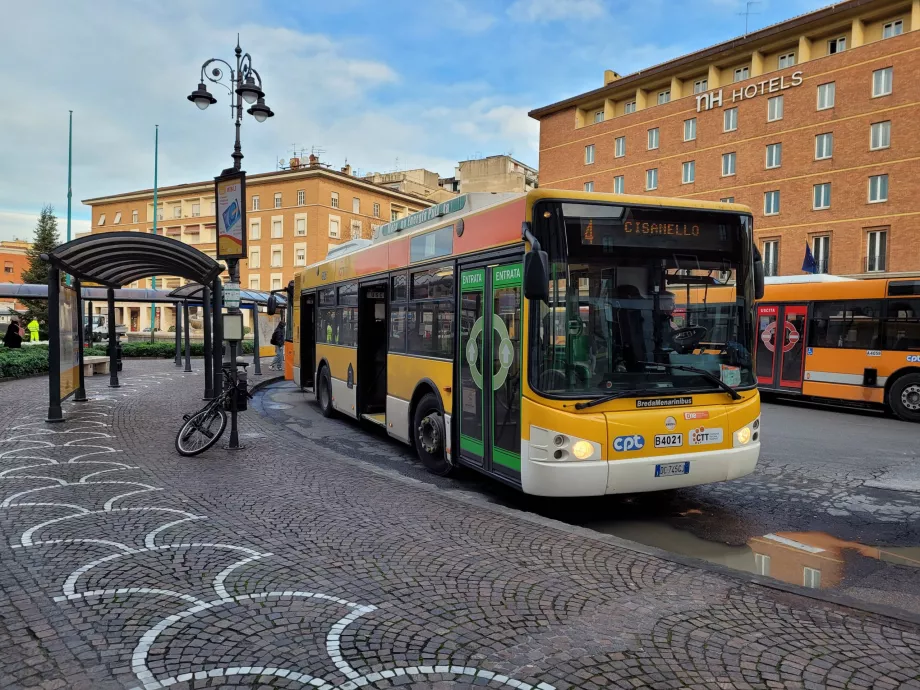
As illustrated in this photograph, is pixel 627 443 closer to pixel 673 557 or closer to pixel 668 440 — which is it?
pixel 668 440

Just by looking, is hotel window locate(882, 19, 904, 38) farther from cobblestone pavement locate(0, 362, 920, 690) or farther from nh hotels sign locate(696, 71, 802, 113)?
cobblestone pavement locate(0, 362, 920, 690)

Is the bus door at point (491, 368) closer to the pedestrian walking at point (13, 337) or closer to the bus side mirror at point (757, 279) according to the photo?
the bus side mirror at point (757, 279)

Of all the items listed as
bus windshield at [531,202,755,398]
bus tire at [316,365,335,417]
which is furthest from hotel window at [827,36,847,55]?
bus windshield at [531,202,755,398]

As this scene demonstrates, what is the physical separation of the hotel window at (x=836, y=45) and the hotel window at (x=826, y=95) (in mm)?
3011

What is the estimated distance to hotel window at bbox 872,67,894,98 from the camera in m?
36.4

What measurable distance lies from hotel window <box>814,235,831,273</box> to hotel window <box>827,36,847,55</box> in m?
11.5

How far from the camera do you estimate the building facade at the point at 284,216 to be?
6900 centimetres

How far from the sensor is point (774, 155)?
41.1 metres

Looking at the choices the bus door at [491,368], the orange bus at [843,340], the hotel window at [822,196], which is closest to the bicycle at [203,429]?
the bus door at [491,368]

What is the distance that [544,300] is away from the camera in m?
5.95

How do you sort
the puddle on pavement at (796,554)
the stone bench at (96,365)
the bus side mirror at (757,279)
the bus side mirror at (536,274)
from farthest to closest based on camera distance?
the stone bench at (96,365)
the bus side mirror at (757,279)
the bus side mirror at (536,274)
the puddle on pavement at (796,554)

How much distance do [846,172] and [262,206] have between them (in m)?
54.7

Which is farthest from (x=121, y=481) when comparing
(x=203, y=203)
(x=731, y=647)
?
(x=203, y=203)

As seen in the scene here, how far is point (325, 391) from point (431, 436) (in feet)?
19.5
